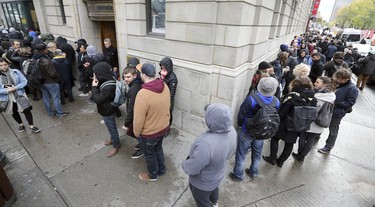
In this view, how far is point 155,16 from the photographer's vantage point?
466 centimetres

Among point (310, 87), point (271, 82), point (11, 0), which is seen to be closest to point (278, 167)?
point (310, 87)

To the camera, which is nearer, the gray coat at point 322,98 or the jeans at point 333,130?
the gray coat at point 322,98

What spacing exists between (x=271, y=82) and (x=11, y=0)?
16763 mm

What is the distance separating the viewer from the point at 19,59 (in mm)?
5184

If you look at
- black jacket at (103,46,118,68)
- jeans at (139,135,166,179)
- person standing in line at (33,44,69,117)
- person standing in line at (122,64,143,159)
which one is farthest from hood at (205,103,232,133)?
black jacket at (103,46,118,68)

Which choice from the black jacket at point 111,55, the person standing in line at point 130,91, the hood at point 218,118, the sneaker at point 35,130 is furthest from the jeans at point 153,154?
the black jacket at point 111,55

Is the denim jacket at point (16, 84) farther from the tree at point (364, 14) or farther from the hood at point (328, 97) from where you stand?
the tree at point (364, 14)

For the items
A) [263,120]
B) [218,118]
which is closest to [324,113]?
[263,120]

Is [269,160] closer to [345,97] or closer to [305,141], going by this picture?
[305,141]

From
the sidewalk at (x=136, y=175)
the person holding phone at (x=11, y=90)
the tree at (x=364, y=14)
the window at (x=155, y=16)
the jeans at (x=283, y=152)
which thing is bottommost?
the sidewalk at (x=136, y=175)

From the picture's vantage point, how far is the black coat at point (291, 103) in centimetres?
292

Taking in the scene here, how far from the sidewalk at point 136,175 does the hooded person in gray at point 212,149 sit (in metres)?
1.05

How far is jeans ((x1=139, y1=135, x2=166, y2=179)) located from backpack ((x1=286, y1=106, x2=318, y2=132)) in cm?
214

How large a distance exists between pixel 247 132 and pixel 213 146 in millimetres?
1203
